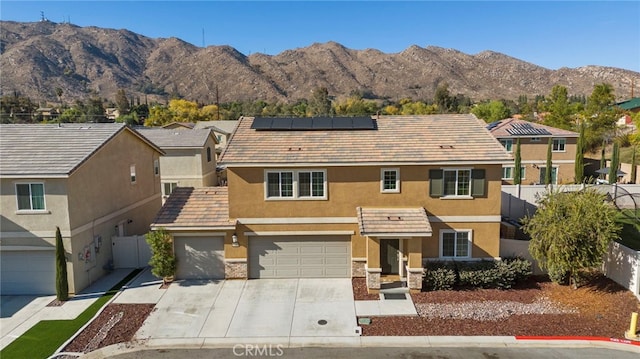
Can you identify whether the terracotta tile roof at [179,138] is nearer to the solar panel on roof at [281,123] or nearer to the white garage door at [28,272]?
the solar panel on roof at [281,123]

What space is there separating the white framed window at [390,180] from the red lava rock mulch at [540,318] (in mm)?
4657

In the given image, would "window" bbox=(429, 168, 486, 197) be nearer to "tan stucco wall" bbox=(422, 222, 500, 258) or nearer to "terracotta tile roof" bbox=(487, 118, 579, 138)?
"tan stucco wall" bbox=(422, 222, 500, 258)

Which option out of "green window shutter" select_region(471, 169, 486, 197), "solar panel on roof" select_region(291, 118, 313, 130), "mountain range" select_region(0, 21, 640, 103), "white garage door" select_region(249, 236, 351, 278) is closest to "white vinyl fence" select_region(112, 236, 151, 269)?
"white garage door" select_region(249, 236, 351, 278)

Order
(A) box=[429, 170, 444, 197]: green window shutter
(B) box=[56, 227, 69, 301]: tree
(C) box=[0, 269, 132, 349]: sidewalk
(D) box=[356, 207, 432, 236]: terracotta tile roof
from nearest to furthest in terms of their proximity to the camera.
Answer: (C) box=[0, 269, 132, 349]: sidewalk → (B) box=[56, 227, 69, 301]: tree → (D) box=[356, 207, 432, 236]: terracotta tile roof → (A) box=[429, 170, 444, 197]: green window shutter

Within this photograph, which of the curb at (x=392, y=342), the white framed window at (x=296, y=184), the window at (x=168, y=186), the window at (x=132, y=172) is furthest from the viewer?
the window at (x=168, y=186)

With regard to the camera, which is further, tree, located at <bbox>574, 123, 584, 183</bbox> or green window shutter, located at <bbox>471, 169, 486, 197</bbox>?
tree, located at <bbox>574, 123, 584, 183</bbox>

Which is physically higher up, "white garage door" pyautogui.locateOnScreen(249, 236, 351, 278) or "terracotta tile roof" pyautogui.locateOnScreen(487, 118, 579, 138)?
"terracotta tile roof" pyautogui.locateOnScreen(487, 118, 579, 138)

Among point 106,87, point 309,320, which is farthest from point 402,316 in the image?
point 106,87

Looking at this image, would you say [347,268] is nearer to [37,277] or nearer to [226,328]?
[226,328]

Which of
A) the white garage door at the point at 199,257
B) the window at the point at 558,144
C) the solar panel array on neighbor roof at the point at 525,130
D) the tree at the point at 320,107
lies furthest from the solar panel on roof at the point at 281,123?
the tree at the point at 320,107

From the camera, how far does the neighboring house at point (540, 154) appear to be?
3941 centimetres

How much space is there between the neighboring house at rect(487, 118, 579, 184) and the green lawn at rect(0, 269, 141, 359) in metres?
37.5

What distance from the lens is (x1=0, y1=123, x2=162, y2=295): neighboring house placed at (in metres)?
16.4

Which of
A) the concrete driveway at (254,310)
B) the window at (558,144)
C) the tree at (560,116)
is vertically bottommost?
the concrete driveway at (254,310)
